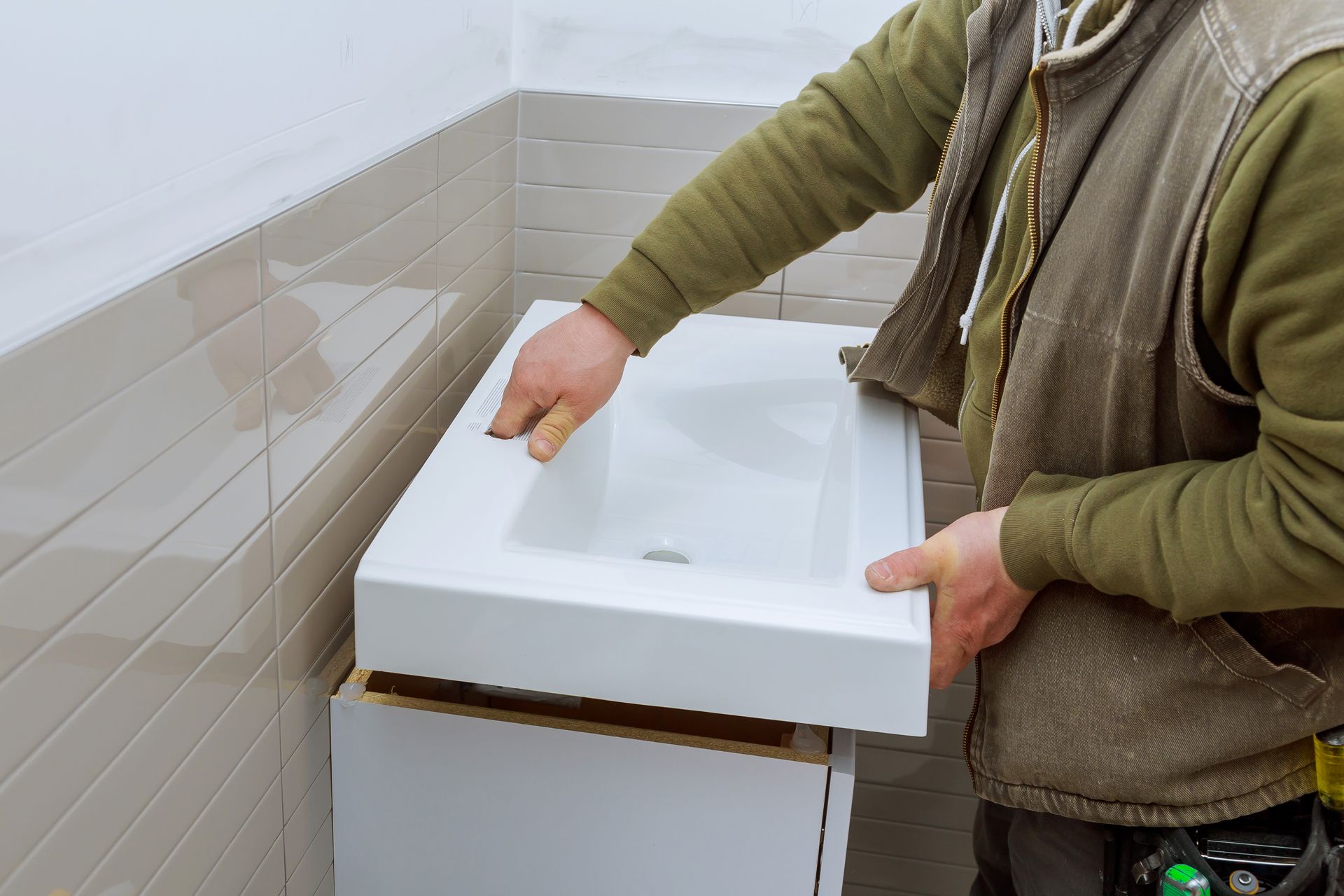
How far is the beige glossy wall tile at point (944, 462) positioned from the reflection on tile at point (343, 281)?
0.79 meters

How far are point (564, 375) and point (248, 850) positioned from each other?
19.1 inches

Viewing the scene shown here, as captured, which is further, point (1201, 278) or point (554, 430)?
point (554, 430)

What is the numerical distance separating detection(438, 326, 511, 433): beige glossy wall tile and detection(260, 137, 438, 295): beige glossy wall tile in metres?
0.26

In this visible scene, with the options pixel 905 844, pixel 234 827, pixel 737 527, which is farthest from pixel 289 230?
pixel 905 844

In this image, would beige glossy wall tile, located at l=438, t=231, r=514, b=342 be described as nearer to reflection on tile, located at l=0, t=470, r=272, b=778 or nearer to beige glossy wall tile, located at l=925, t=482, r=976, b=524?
reflection on tile, located at l=0, t=470, r=272, b=778

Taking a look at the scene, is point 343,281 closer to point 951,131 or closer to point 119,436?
point 119,436

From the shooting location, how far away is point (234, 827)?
832 millimetres

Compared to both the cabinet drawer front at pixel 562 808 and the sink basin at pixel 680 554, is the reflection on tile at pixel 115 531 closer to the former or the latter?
the sink basin at pixel 680 554

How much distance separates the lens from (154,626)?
67 centimetres

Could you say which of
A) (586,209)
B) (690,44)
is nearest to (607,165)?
(586,209)

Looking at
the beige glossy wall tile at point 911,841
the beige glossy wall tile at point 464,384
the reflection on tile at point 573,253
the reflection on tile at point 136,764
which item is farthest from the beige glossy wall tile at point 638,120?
the beige glossy wall tile at point 911,841

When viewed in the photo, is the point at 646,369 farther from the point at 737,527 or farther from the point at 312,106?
the point at 312,106

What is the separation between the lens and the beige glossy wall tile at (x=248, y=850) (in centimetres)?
82

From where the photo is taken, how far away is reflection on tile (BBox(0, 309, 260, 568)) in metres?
0.53
